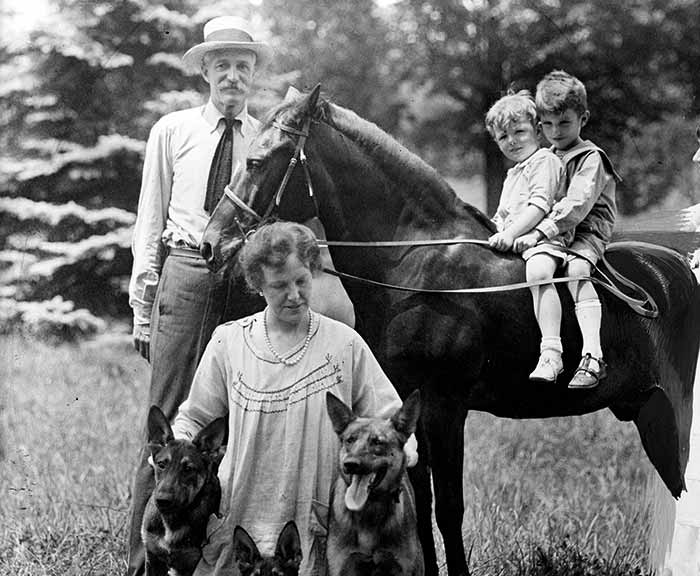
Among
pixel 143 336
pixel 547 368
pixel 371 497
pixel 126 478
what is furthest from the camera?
pixel 126 478

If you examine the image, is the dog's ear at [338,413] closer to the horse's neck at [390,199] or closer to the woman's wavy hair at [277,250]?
the woman's wavy hair at [277,250]

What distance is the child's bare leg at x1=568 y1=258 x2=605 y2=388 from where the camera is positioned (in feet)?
13.3

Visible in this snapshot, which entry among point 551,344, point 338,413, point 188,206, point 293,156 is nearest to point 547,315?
point 551,344

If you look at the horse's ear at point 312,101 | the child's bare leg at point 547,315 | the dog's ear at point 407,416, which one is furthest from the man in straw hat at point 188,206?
the child's bare leg at point 547,315

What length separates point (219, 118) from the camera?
4.25 m

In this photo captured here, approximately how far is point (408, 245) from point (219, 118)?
1.04 metres

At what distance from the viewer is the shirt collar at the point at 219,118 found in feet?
14.0

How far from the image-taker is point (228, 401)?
359 centimetres

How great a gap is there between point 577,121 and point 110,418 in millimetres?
4079

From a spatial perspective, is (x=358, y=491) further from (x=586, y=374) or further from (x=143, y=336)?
(x=143, y=336)

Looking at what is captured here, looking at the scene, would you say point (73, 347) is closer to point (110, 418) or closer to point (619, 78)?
point (110, 418)

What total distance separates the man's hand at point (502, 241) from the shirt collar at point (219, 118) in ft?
3.97

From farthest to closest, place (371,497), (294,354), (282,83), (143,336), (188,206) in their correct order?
(282,83), (143,336), (188,206), (294,354), (371,497)

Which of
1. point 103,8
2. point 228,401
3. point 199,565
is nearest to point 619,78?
point 103,8
